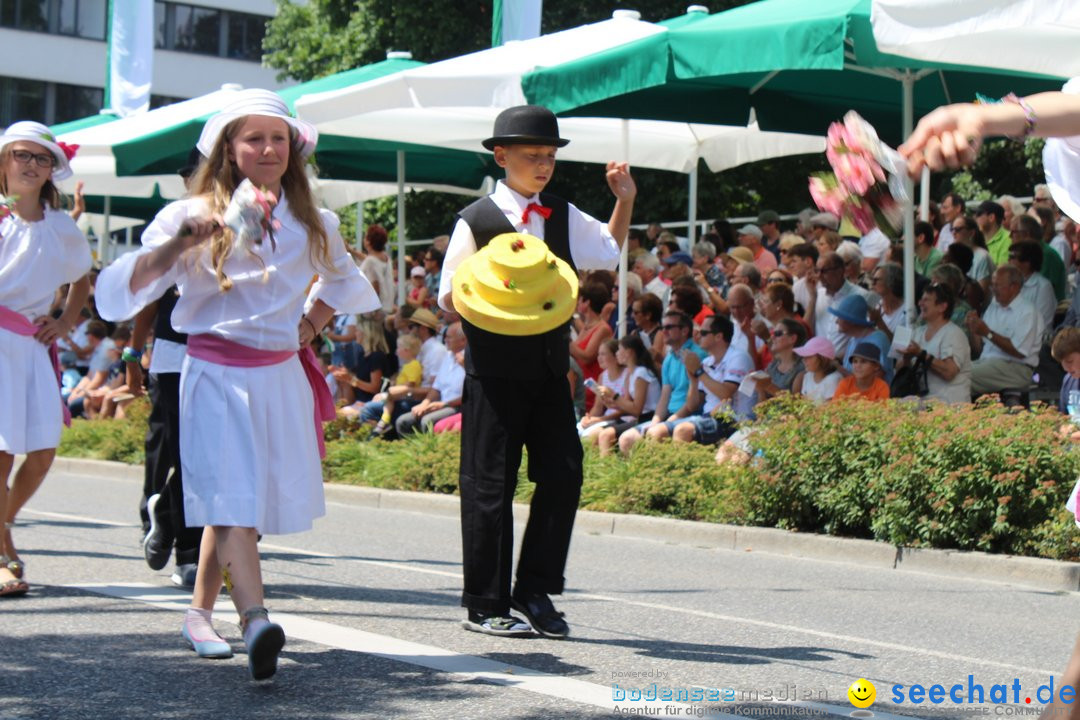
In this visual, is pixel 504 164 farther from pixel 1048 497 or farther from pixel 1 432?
pixel 1048 497

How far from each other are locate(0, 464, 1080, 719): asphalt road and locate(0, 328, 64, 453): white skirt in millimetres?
732

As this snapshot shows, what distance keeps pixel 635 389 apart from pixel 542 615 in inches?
278

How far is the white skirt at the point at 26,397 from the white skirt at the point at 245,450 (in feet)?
7.14

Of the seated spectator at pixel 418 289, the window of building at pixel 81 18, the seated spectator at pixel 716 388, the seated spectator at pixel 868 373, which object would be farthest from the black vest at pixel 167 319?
the window of building at pixel 81 18

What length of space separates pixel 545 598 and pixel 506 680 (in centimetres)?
100

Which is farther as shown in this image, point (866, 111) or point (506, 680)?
point (866, 111)

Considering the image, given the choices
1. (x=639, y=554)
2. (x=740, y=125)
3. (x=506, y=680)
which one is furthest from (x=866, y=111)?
(x=506, y=680)

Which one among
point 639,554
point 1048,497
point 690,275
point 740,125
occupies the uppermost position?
point 740,125

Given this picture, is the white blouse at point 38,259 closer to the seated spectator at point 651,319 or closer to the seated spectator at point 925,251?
the seated spectator at point 651,319

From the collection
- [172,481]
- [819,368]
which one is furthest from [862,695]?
[819,368]

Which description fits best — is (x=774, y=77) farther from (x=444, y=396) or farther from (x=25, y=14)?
(x=25, y=14)

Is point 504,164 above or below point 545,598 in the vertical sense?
above

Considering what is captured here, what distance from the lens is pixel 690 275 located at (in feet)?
49.3

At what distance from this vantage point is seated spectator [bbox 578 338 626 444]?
13953mm
